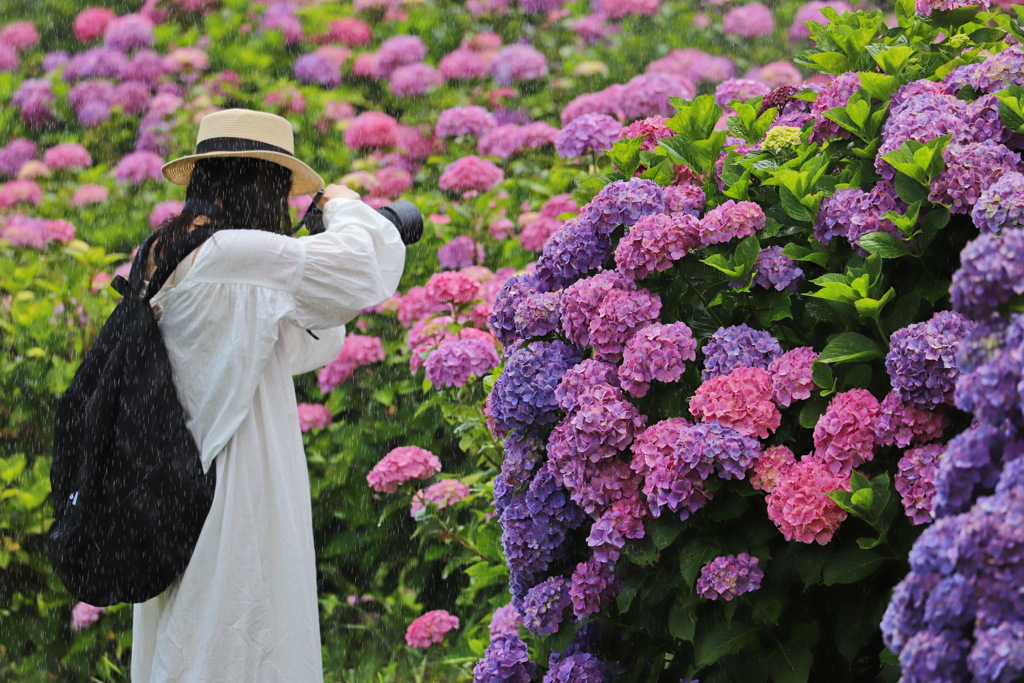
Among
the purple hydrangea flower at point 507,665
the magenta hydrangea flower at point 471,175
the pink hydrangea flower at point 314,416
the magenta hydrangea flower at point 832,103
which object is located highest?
the magenta hydrangea flower at point 832,103

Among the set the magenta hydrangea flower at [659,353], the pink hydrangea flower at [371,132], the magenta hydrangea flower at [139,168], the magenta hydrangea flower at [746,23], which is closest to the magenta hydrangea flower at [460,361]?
the magenta hydrangea flower at [659,353]

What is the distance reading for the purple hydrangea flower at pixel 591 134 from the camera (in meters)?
2.44

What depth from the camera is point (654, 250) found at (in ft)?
5.14

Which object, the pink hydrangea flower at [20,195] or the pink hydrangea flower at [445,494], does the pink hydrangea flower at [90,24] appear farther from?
the pink hydrangea flower at [445,494]

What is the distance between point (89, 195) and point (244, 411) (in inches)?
80.9

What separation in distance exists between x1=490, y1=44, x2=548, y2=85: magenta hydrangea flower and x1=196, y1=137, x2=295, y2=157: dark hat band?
177 centimetres

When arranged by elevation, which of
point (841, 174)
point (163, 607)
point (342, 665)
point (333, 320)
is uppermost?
point (841, 174)

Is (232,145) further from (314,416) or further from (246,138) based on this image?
(314,416)

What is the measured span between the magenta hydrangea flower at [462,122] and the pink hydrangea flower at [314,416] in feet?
3.33

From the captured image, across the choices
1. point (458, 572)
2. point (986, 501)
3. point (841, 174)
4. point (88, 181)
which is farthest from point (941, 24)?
point (88, 181)

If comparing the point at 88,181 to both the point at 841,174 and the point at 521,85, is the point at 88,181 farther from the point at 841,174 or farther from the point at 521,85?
the point at 841,174

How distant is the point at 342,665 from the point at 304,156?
1788mm

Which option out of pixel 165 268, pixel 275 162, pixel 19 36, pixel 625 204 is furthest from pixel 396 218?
pixel 19 36

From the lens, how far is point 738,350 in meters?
1.52
